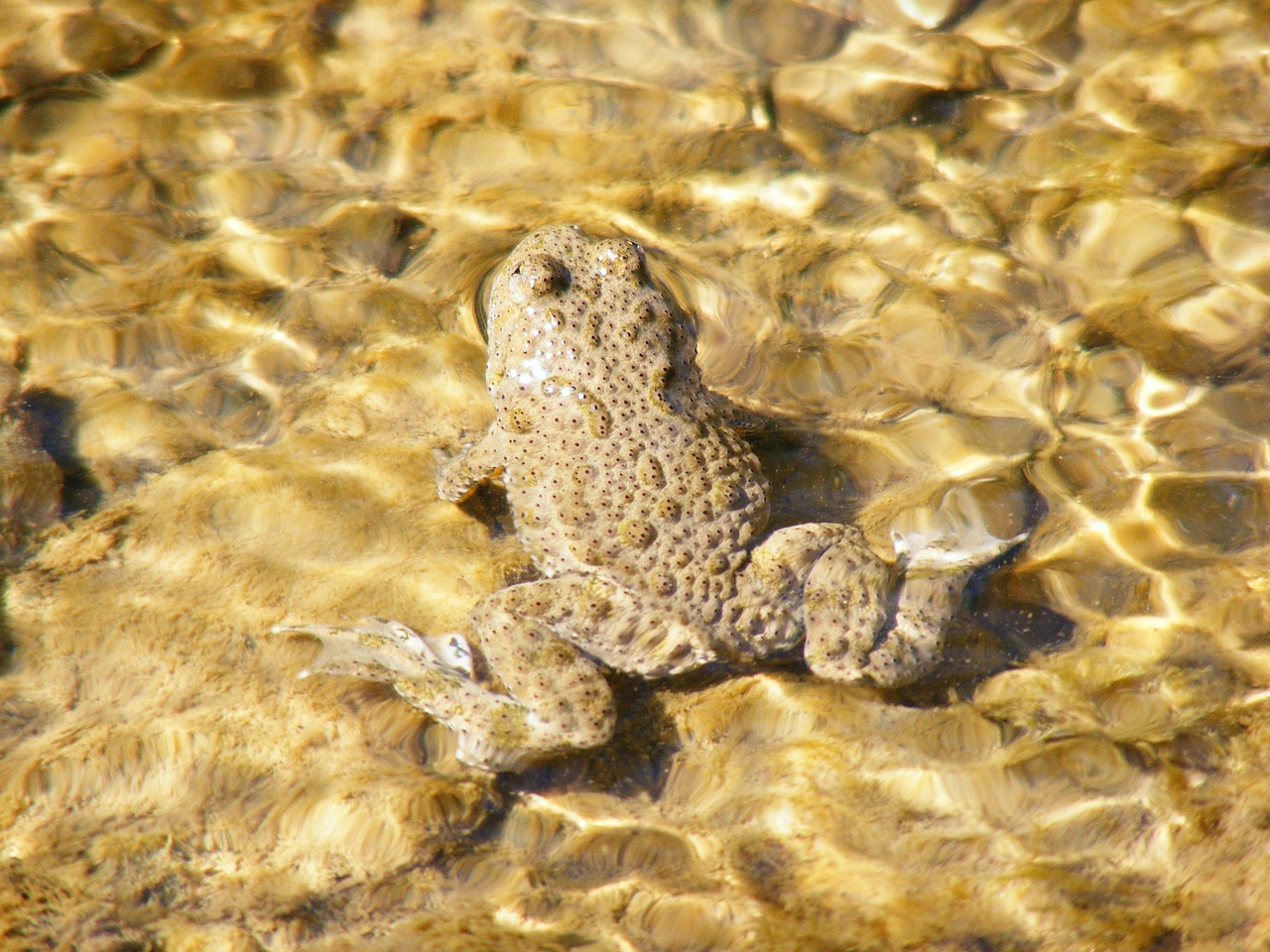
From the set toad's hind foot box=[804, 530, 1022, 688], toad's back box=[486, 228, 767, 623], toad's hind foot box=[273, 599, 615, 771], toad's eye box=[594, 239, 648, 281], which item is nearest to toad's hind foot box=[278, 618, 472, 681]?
toad's hind foot box=[273, 599, 615, 771]

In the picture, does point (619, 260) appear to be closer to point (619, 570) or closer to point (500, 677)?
point (619, 570)

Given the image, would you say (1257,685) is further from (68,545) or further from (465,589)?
→ (68,545)

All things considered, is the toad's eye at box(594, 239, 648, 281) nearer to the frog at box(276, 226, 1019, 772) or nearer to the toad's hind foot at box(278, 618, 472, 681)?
the frog at box(276, 226, 1019, 772)

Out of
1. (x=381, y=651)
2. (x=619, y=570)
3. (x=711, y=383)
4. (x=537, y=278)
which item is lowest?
(x=381, y=651)

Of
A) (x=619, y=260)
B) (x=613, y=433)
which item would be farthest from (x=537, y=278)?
(x=613, y=433)

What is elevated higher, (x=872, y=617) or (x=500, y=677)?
(x=872, y=617)

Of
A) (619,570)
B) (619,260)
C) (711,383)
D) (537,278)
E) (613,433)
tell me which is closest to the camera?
(619,570)

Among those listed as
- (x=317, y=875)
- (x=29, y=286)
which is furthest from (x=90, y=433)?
(x=317, y=875)

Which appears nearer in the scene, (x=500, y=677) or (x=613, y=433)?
(x=500, y=677)
